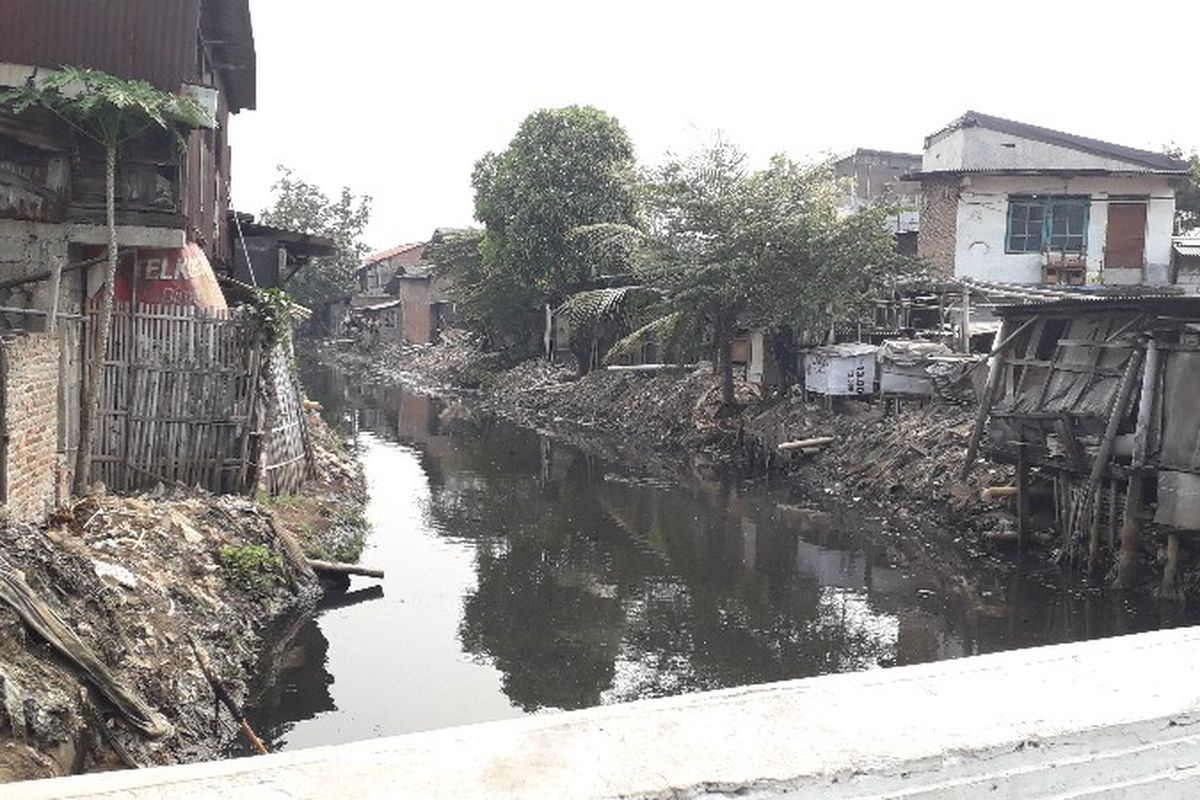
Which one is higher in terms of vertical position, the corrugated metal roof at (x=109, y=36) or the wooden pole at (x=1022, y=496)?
the corrugated metal roof at (x=109, y=36)

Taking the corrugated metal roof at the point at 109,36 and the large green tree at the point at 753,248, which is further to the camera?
the large green tree at the point at 753,248

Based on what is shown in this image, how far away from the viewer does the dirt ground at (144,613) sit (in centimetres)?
518

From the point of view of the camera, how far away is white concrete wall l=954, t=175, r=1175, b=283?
79.7 feet

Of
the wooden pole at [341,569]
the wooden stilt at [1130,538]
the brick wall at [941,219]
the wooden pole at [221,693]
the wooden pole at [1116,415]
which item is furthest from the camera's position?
the brick wall at [941,219]

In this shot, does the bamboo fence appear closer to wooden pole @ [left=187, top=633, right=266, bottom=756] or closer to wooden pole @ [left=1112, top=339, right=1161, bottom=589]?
wooden pole @ [left=187, top=633, right=266, bottom=756]

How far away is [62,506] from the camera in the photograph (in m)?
9.38

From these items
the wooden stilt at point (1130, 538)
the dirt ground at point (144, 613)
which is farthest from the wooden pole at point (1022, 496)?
the dirt ground at point (144, 613)

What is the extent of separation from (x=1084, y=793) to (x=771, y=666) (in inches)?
326

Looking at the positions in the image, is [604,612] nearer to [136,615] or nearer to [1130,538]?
[136,615]

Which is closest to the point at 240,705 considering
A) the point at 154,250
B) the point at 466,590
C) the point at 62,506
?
the point at 62,506

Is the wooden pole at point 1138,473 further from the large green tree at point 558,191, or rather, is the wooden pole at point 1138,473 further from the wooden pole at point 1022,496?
the large green tree at point 558,191

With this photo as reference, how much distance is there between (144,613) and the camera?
24.6 feet

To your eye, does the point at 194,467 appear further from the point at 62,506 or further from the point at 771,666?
the point at 771,666

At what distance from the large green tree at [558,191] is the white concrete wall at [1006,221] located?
9311mm
